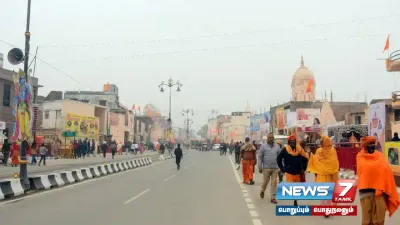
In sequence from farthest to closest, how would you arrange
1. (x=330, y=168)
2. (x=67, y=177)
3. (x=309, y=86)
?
(x=309, y=86)
(x=67, y=177)
(x=330, y=168)

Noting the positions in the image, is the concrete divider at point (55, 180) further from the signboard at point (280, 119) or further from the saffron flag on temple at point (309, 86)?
the signboard at point (280, 119)

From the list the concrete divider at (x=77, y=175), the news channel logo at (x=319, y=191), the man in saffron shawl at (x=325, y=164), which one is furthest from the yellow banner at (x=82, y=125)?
the news channel logo at (x=319, y=191)

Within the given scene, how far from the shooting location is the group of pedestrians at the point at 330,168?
595 cm

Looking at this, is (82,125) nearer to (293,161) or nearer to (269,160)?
(269,160)

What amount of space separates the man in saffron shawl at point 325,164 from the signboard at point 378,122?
383 inches

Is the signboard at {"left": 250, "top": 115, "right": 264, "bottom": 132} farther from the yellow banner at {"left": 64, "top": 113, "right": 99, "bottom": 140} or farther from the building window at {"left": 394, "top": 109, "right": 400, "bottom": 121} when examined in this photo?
the building window at {"left": 394, "top": 109, "right": 400, "bottom": 121}

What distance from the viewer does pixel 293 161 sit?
10.2m

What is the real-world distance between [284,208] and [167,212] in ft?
16.6

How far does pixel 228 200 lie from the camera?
12344 millimetres

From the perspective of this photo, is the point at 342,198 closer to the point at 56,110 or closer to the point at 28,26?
the point at 28,26

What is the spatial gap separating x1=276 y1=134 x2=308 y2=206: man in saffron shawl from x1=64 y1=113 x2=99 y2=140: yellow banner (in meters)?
44.6

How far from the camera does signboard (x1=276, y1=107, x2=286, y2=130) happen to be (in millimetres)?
70213

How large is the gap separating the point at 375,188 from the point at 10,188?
36.1 ft

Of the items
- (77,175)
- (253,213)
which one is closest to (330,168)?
(253,213)
